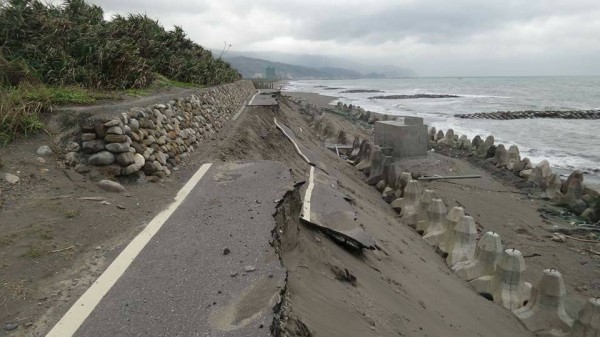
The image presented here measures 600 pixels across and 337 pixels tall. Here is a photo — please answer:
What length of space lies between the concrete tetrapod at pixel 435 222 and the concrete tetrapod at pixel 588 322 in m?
3.38

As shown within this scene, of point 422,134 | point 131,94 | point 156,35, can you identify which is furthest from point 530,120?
point 131,94

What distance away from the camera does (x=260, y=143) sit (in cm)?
1032

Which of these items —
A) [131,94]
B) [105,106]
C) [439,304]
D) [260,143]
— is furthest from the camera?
[260,143]

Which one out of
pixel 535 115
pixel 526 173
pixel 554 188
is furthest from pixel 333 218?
pixel 535 115

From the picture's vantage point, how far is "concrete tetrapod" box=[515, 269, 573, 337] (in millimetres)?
5797

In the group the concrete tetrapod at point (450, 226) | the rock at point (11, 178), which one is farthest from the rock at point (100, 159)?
the concrete tetrapod at point (450, 226)

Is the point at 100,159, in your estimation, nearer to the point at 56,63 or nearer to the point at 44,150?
the point at 44,150

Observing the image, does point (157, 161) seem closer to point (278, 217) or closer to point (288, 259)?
point (278, 217)

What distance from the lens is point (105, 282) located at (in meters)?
3.48

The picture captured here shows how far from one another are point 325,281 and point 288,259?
Answer: 41 cm

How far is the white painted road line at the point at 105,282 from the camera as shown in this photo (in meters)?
2.90

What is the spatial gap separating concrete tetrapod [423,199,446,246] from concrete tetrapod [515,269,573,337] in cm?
274

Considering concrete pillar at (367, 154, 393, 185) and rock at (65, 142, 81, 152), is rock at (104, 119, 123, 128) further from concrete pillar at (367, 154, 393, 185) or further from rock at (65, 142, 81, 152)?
concrete pillar at (367, 154, 393, 185)

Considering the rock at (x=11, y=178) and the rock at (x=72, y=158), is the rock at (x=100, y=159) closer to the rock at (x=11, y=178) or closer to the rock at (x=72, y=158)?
the rock at (x=72, y=158)
